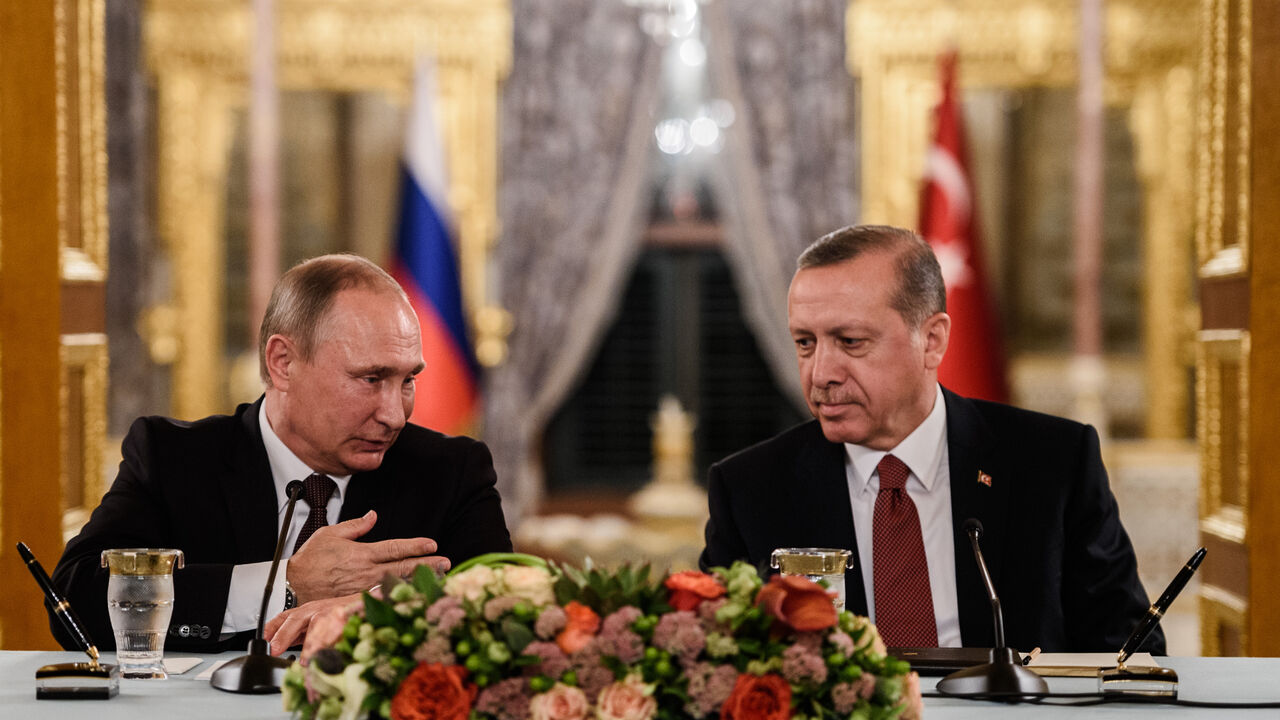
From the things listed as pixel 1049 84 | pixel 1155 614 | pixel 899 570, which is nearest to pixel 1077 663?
pixel 1155 614

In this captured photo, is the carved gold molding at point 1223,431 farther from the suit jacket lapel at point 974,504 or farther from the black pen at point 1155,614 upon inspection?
the black pen at point 1155,614

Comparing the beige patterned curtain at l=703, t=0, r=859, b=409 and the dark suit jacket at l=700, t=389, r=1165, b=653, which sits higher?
the beige patterned curtain at l=703, t=0, r=859, b=409

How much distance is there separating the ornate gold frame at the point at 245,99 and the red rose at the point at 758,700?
604 cm

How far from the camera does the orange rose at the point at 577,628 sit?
1198 mm

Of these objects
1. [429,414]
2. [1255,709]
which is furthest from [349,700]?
[429,414]

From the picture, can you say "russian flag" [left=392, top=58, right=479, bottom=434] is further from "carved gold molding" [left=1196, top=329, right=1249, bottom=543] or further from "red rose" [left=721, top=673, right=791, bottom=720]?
"red rose" [left=721, top=673, right=791, bottom=720]

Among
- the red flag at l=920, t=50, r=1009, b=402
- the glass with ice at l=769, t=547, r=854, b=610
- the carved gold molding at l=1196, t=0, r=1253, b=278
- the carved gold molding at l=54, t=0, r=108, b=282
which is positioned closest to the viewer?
the glass with ice at l=769, t=547, r=854, b=610

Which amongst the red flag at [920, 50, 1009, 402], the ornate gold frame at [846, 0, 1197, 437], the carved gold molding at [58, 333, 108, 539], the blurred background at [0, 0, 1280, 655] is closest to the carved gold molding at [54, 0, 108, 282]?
the carved gold molding at [58, 333, 108, 539]

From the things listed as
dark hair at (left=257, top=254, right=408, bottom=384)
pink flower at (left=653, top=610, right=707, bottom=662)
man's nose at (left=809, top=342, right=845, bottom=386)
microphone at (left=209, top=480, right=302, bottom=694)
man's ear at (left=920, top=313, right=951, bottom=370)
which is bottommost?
microphone at (left=209, top=480, right=302, bottom=694)

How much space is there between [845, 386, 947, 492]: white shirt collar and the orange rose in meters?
1.22

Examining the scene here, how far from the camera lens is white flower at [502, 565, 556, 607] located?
1.24 metres

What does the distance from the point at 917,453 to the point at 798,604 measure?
1191 mm

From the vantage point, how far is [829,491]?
7.72 ft

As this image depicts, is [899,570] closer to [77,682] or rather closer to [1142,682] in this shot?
[1142,682]
